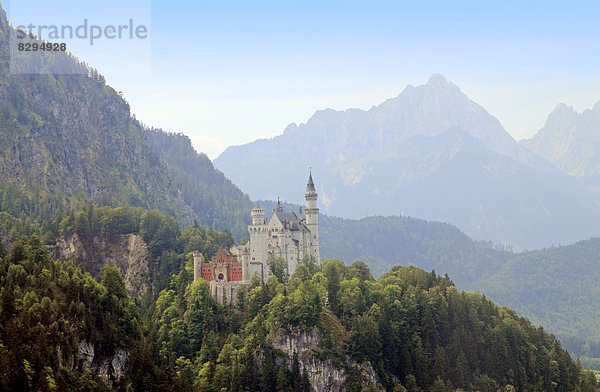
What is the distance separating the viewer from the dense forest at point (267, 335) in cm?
12531

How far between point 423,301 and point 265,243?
3340 cm

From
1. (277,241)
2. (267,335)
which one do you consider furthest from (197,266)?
(267,335)

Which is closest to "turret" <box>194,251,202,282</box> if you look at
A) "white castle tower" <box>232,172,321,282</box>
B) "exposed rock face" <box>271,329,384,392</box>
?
"white castle tower" <box>232,172,321,282</box>

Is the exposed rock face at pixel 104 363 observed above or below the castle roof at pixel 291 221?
below

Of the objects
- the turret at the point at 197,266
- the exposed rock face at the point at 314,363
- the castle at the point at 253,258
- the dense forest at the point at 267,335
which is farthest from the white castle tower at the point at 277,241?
the exposed rock face at the point at 314,363

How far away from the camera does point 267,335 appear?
151 m

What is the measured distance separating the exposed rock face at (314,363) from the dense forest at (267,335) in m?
0.36

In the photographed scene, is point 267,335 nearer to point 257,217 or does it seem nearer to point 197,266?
point 197,266

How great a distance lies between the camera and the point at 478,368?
537 ft

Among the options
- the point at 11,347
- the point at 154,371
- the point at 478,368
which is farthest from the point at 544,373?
the point at 11,347

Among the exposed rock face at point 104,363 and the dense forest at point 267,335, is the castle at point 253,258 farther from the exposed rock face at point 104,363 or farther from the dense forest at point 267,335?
the exposed rock face at point 104,363

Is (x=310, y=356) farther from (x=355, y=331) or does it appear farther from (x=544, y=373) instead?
(x=544, y=373)

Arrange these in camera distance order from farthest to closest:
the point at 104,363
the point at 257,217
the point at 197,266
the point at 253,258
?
the point at 197,266 < the point at 253,258 < the point at 257,217 < the point at 104,363

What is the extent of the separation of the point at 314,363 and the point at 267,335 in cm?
977
